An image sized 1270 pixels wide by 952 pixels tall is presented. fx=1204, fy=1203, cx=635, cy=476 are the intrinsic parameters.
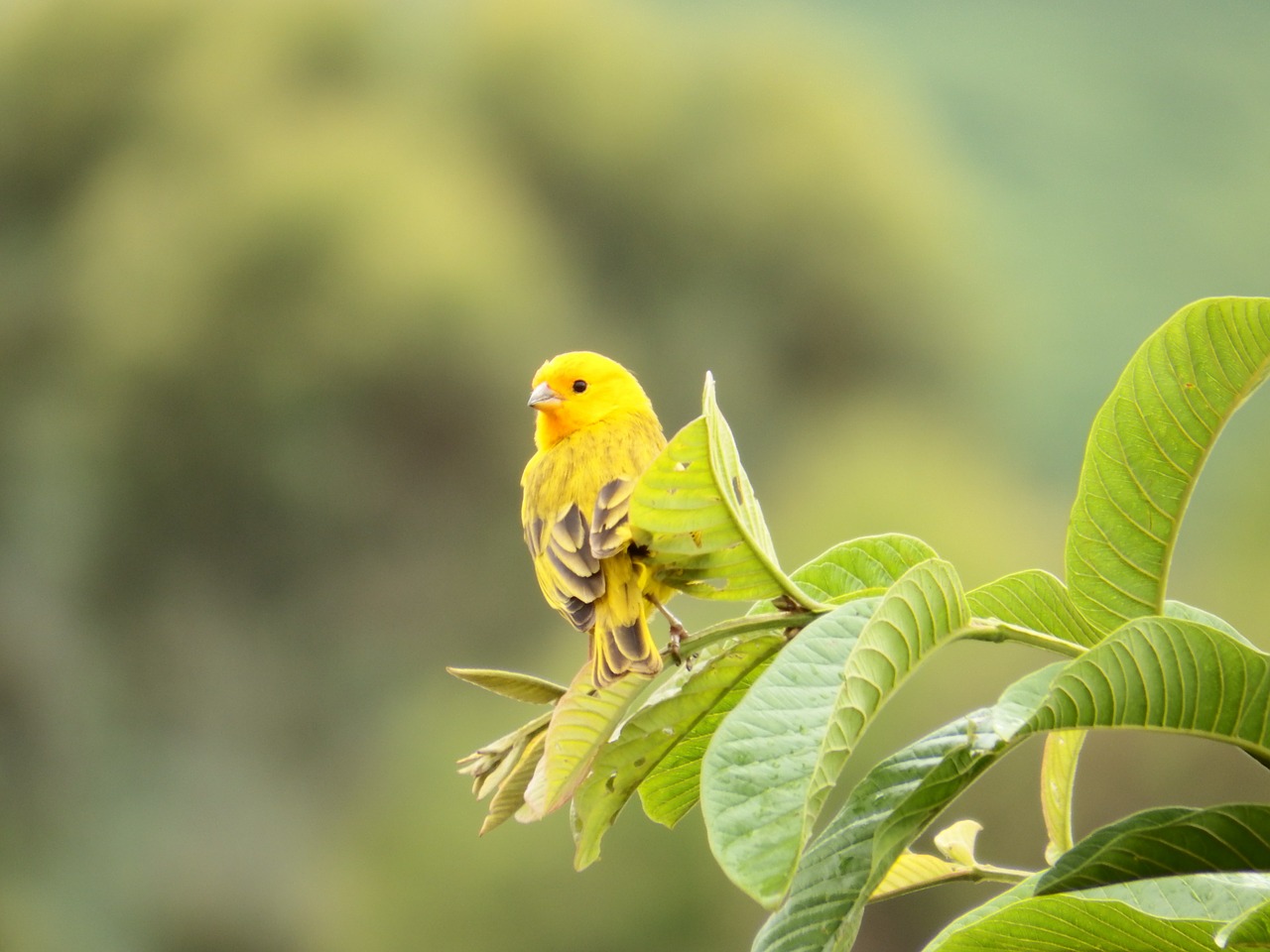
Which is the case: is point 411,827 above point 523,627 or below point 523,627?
below

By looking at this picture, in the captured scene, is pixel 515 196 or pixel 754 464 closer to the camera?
pixel 754 464

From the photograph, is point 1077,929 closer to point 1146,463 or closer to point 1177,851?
point 1177,851

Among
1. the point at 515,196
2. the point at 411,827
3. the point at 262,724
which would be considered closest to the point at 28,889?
the point at 262,724

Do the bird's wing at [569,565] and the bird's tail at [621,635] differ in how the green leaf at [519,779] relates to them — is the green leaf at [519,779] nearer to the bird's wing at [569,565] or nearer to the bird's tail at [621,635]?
the bird's tail at [621,635]

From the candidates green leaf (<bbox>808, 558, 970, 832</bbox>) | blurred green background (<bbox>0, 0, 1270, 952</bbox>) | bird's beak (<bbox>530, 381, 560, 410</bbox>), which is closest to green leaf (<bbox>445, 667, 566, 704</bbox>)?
green leaf (<bbox>808, 558, 970, 832</bbox>)

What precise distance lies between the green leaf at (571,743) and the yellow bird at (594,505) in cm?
1

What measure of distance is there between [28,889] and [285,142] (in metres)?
2.53

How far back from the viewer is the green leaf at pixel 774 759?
308 millimetres

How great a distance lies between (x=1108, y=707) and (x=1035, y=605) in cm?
8

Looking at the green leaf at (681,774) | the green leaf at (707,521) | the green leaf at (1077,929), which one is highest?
the green leaf at (707,521)

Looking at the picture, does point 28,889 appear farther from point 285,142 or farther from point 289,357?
point 285,142

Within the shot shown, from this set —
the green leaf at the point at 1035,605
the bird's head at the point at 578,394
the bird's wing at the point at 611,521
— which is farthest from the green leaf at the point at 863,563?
the bird's head at the point at 578,394

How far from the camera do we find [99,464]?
383cm

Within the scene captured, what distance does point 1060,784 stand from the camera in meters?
0.50
